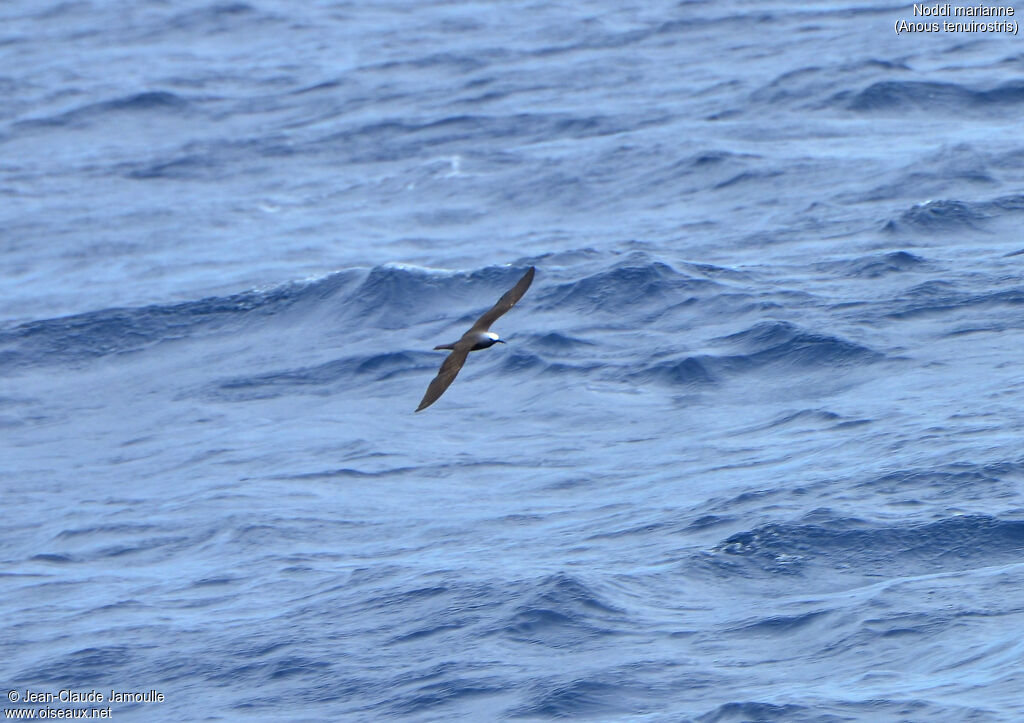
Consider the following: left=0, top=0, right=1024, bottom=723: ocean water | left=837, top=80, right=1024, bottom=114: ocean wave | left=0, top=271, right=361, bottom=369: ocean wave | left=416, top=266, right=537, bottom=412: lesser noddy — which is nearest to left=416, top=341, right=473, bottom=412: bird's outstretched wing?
left=416, top=266, right=537, bottom=412: lesser noddy

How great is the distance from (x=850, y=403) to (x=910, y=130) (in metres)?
9.79

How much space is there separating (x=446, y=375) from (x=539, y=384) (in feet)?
23.3

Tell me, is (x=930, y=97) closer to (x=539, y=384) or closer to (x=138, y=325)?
(x=539, y=384)

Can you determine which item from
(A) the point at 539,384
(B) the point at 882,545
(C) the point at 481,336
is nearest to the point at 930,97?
(A) the point at 539,384

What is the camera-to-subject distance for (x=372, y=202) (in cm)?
2878

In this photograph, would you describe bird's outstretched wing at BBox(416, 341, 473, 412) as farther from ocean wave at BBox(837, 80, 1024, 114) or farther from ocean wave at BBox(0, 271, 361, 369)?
ocean wave at BBox(837, 80, 1024, 114)

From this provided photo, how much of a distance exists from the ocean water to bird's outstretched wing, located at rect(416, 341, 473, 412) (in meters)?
2.43

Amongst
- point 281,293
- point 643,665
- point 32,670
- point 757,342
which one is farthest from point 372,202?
point 643,665

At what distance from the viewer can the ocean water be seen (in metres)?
14.9

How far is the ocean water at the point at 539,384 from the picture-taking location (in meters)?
14.9

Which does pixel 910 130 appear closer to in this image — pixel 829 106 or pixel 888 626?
pixel 829 106

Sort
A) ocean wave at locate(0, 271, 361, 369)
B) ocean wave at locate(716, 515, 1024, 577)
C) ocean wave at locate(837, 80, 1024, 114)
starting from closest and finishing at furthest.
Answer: ocean wave at locate(716, 515, 1024, 577), ocean wave at locate(0, 271, 361, 369), ocean wave at locate(837, 80, 1024, 114)

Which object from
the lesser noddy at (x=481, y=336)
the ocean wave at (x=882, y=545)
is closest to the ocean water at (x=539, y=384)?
the ocean wave at (x=882, y=545)

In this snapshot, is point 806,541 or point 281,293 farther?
point 281,293
